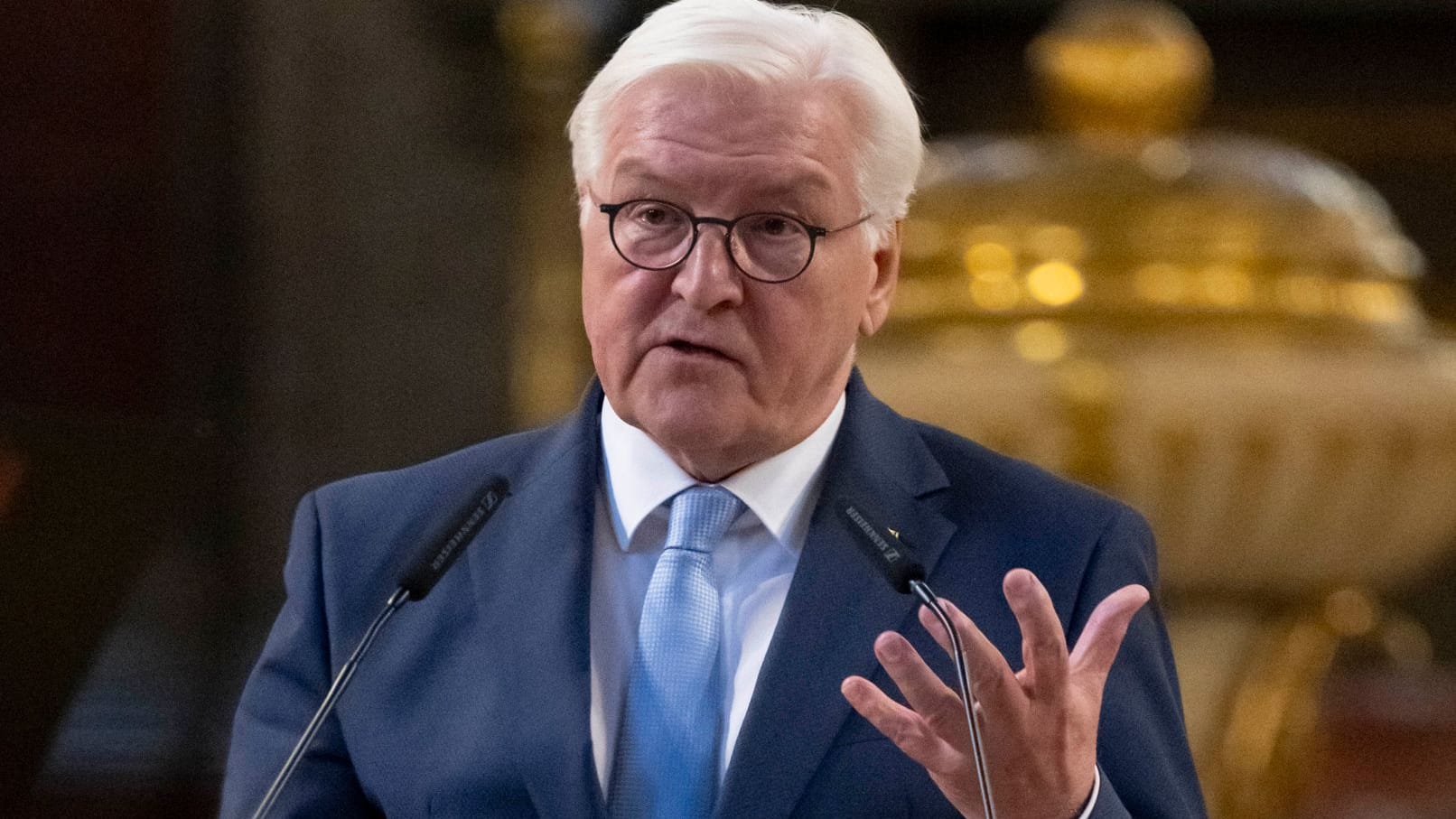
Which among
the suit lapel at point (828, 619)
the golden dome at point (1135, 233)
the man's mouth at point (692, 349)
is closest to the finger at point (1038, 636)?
Answer: the suit lapel at point (828, 619)

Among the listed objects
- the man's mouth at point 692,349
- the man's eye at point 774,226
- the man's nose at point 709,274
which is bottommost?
the man's mouth at point 692,349

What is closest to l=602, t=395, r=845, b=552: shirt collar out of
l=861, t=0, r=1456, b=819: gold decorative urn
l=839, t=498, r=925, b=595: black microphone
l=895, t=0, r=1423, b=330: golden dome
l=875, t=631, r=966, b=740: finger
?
l=839, t=498, r=925, b=595: black microphone

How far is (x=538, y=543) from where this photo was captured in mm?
1213

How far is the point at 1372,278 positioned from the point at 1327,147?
1.98 m

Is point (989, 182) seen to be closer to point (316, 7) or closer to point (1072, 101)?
point (1072, 101)

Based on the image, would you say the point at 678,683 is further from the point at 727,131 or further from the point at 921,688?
the point at 727,131

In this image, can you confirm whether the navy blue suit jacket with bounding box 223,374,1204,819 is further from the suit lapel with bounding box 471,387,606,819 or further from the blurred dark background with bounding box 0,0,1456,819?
the blurred dark background with bounding box 0,0,1456,819

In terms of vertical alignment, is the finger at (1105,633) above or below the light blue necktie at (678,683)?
above

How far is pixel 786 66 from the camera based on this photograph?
1.14 m

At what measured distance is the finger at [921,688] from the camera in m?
1.01

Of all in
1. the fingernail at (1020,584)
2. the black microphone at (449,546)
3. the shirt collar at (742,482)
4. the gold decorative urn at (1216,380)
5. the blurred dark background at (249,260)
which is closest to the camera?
the fingernail at (1020,584)

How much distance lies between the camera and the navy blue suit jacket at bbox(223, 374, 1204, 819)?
1.13 metres

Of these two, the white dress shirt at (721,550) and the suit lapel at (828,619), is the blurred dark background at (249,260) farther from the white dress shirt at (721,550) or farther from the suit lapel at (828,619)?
the suit lapel at (828,619)

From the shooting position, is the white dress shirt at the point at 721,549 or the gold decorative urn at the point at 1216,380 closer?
the white dress shirt at the point at 721,549
